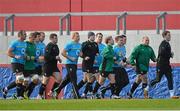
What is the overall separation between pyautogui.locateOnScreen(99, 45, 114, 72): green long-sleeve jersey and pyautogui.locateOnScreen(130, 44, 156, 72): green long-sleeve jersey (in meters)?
0.55

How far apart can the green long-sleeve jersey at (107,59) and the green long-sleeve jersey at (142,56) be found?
55cm

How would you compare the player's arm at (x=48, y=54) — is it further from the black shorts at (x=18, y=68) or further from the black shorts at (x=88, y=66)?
the black shorts at (x=88, y=66)

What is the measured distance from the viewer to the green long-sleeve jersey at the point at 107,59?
977 inches

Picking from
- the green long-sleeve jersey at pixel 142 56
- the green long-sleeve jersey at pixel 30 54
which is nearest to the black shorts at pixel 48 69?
the green long-sleeve jersey at pixel 30 54

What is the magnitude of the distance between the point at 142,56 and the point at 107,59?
0.95 meters

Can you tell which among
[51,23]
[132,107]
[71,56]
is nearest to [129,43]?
[71,56]

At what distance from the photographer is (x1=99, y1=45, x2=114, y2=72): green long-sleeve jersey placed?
81.4 feet

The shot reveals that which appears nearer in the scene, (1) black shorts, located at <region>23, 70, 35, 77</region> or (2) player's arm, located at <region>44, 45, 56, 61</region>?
(2) player's arm, located at <region>44, 45, 56, 61</region>

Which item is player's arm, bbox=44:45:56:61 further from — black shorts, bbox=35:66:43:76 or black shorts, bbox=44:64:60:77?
black shorts, bbox=35:66:43:76

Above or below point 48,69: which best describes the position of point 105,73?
below

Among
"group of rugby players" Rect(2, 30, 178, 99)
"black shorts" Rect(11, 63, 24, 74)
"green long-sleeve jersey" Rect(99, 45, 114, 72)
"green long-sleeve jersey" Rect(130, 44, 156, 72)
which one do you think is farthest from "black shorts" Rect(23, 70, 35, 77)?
"green long-sleeve jersey" Rect(130, 44, 156, 72)

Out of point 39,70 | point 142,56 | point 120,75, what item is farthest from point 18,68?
point 142,56

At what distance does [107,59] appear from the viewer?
2498 cm

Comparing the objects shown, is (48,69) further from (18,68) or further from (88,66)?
(88,66)
